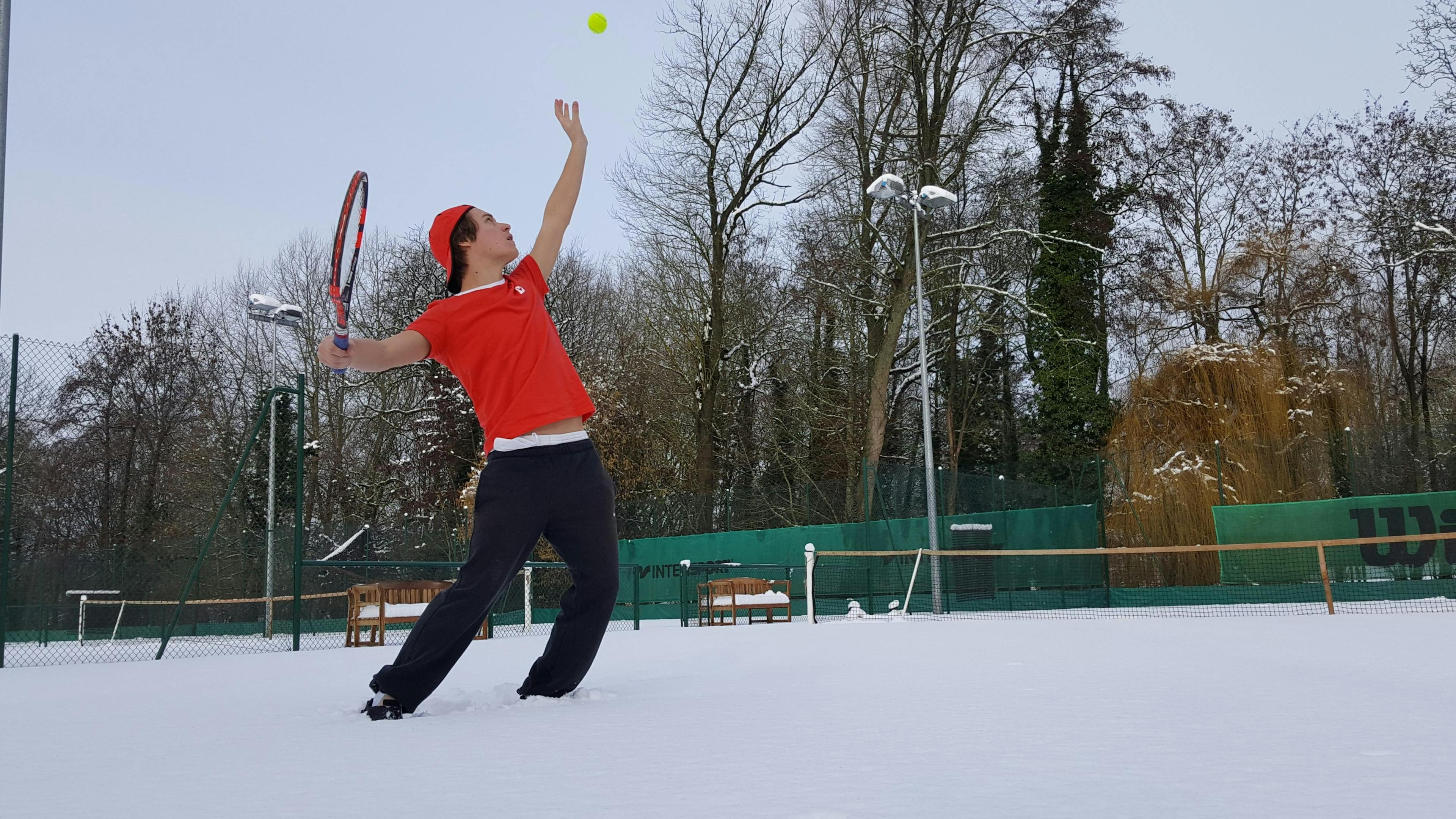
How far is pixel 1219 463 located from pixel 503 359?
15805 mm

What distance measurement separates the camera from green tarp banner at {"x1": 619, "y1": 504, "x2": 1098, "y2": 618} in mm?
18250

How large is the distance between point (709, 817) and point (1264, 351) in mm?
21214

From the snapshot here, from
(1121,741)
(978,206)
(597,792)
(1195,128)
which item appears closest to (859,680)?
(1121,741)

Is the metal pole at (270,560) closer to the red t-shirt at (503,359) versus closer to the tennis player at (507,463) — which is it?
the tennis player at (507,463)

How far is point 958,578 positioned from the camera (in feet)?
56.9

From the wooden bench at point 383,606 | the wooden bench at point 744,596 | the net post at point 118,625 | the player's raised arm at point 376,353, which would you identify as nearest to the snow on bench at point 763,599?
the wooden bench at point 744,596

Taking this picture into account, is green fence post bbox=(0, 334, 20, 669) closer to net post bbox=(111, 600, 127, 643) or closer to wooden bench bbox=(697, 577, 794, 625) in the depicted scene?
wooden bench bbox=(697, 577, 794, 625)

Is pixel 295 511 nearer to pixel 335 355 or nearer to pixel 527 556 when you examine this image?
pixel 527 556

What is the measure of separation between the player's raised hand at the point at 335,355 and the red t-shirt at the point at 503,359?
391 millimetres

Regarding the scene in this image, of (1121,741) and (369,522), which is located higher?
(369,522)

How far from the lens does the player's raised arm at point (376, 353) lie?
3.53m

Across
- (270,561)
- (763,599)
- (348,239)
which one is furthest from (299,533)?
(348,239)

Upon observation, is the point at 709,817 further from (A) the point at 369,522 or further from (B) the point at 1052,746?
(A) the point at 369,522

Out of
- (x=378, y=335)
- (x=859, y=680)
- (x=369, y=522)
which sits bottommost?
(x=859, y=680)
